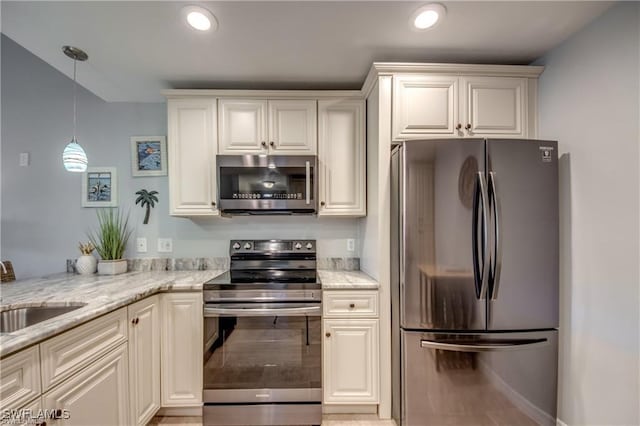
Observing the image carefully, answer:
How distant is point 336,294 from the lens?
173 centimetres

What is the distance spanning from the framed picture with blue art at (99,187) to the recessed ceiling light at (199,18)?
62.3 inches

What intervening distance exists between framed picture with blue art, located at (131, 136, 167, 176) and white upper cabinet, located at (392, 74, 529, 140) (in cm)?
197

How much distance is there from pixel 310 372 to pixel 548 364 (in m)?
1.40

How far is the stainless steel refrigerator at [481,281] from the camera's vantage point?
4.85 feet

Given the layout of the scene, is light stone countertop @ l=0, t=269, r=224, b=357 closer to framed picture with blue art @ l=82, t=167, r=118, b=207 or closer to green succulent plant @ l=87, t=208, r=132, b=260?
green succulent plant @ l=87, t=208, r=132, b=260

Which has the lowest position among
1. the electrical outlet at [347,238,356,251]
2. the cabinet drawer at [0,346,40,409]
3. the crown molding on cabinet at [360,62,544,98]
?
the cabinet drawer at [0,346,40,409]

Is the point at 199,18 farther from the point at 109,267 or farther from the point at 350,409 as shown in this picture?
the point at 350,409

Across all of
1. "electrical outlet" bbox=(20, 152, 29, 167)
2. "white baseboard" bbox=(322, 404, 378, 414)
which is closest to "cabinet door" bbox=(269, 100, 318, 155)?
"white baseboard" bbox=(322, 404, 378, 414)

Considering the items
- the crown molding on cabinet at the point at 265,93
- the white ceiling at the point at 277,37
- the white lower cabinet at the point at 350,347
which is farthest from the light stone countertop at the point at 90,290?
the white ceiling at the point at 277,37

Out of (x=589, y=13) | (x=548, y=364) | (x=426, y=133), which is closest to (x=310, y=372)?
(x=548, y=364)

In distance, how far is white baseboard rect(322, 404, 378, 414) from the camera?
1.77 meters

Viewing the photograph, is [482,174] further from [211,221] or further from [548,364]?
[211,221]

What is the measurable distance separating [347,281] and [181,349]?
46.8 inches

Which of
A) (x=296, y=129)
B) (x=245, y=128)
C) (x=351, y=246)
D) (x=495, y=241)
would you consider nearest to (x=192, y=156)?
(x=245, y=128)
